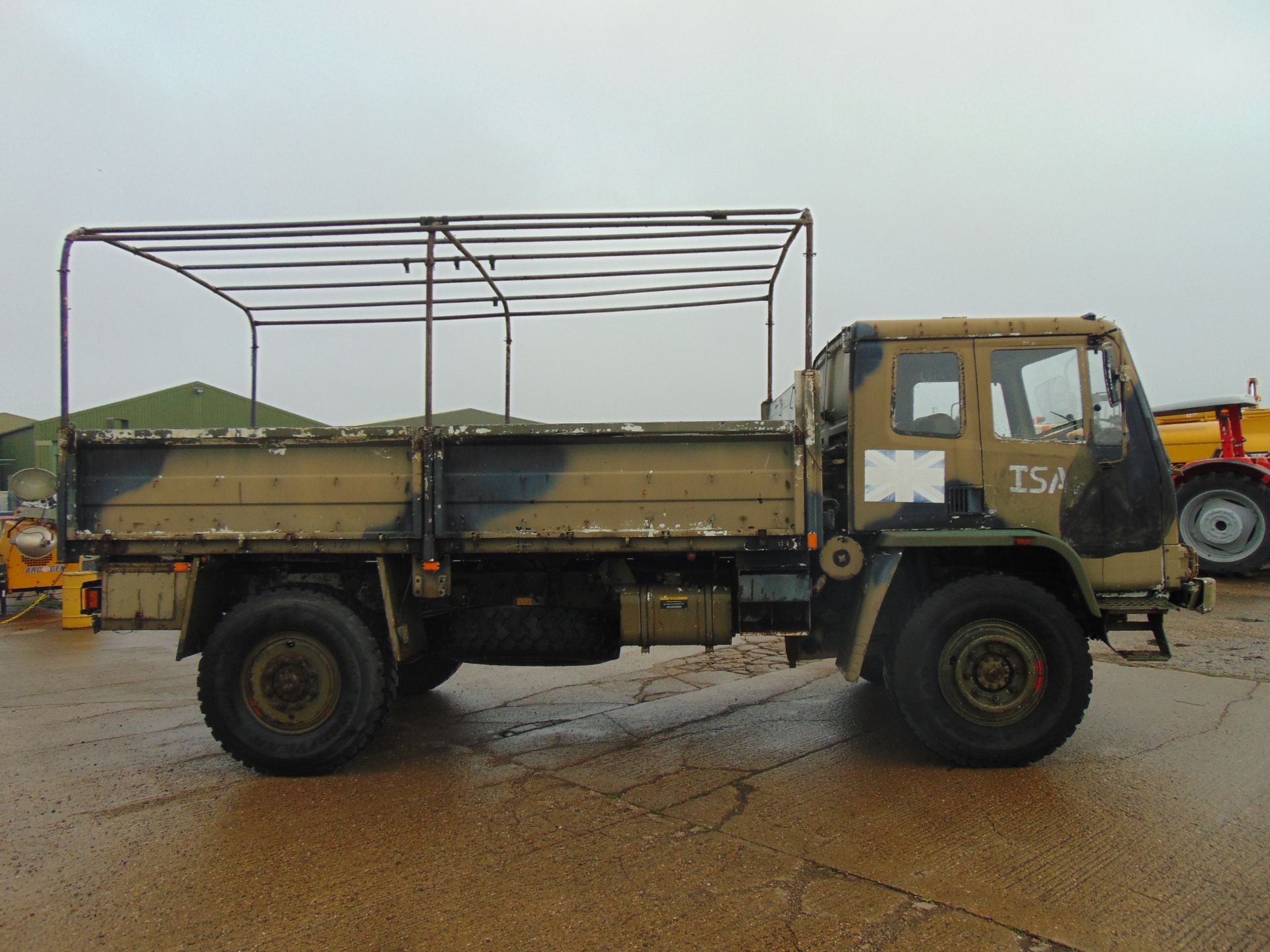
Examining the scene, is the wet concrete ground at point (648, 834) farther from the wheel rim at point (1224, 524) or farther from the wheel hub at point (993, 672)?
the wheel rim at point (1224, 524)

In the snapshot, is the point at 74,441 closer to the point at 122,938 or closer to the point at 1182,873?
the point at 122,938

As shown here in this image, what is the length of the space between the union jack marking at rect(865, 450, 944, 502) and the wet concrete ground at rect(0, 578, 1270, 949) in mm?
1517

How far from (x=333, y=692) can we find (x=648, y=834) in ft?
6.73

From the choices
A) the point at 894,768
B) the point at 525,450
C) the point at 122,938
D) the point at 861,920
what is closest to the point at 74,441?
the point at 525,450

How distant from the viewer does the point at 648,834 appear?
3.67m

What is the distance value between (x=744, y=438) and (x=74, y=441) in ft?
12.5

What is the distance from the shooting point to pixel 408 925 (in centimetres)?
294

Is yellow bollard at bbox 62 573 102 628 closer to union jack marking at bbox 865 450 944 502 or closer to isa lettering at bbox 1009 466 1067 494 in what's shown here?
union jack marking at bbox 865 450 944 502

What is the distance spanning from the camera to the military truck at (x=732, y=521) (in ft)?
14.7

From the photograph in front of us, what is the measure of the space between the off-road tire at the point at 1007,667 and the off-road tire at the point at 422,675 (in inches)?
134

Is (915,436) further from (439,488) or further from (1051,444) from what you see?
(439,488)

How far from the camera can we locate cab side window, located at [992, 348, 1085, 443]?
4617mm

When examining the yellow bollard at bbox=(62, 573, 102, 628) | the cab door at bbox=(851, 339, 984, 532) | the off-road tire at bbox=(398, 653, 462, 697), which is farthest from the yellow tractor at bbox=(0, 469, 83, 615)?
the cab door at bbox=(851, 339, 984, 532)

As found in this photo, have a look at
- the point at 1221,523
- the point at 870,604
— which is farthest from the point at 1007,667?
the point at 1221,523
